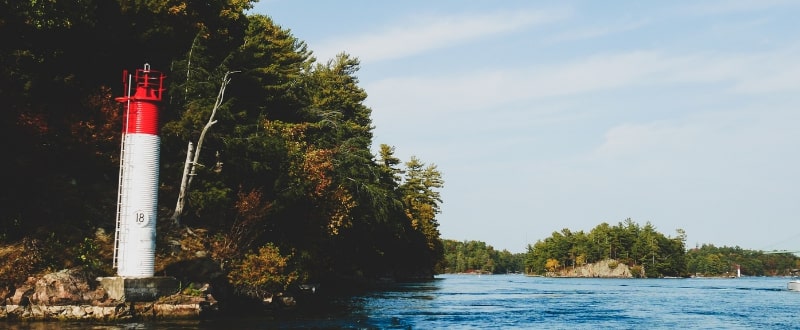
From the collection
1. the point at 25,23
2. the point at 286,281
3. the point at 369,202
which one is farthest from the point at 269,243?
the point at 369,202

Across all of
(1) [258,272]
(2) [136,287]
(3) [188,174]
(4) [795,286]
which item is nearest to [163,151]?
(3) [188,174]

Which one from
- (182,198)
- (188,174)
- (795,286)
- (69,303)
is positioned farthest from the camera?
(795,286)

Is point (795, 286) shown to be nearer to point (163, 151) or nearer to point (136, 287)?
point (163, 151)

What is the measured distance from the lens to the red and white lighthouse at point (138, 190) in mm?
30094

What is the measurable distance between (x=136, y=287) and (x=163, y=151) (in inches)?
517

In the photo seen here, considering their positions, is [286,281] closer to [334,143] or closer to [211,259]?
[211,259]

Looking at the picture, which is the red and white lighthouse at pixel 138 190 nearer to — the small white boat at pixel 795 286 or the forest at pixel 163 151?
the forest at pixel 163 151

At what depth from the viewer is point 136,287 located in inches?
1162

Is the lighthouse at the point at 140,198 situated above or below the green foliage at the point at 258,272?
Result: above

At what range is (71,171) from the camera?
3697 cm

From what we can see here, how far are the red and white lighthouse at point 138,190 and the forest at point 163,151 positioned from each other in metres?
0.99

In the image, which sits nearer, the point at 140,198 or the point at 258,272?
the point at 140,198

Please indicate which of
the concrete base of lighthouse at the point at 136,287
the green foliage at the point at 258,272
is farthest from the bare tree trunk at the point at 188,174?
the concrete base of lighthouse at the point at 136,287

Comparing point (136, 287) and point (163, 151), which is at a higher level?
point (163, 151)
